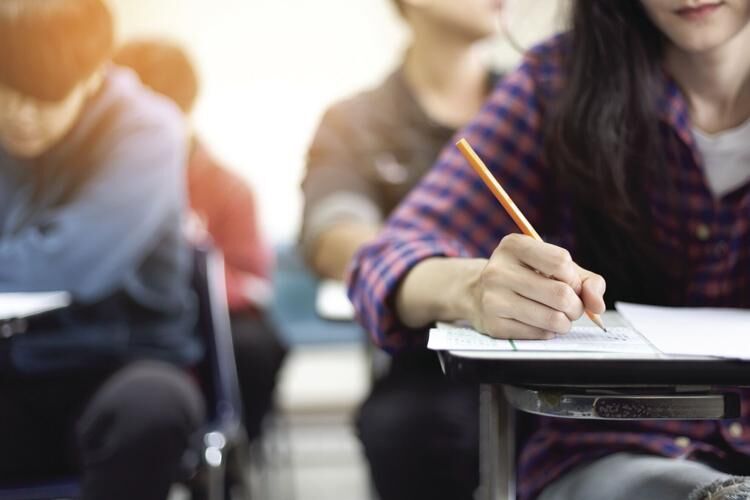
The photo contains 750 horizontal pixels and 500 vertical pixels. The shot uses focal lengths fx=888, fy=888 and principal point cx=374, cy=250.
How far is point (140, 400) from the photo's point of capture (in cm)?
108

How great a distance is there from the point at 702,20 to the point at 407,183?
679 millimetres

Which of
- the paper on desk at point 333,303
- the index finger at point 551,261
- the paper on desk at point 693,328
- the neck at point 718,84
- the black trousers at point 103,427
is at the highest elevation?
the neck at point 718,84

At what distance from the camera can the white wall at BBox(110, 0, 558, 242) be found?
2.20 meters

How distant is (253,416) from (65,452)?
29.6 inches

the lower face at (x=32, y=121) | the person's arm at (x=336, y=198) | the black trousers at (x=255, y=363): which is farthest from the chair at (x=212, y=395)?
the black trousers at (x=255, y=363)

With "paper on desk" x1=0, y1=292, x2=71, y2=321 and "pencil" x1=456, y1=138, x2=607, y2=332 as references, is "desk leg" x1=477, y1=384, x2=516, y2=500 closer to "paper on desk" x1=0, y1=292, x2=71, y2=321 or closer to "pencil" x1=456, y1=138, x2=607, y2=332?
"pencil" x1=456, y1=138, x2=607, y2=332

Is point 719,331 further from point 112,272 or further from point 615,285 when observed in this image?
point 112,272

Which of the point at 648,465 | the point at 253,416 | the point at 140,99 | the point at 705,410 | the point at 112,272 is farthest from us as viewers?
the point at 253,416

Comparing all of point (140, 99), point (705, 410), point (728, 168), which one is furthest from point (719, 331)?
point (140, 99)

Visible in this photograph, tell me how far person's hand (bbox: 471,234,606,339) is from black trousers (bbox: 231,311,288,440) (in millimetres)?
1248

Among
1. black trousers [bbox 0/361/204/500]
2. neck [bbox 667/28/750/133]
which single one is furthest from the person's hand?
black trousers [bbox 0/361/204/500]

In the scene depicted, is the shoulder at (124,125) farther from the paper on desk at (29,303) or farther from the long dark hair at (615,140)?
the long dark hair at (615,140)

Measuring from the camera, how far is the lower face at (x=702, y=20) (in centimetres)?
68

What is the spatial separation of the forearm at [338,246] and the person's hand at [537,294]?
1.83 ft
